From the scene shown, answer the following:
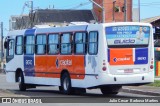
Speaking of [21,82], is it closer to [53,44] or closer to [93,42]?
[53,44]

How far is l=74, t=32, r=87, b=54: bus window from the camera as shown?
72.8 feet

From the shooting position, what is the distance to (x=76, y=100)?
20.6 metres

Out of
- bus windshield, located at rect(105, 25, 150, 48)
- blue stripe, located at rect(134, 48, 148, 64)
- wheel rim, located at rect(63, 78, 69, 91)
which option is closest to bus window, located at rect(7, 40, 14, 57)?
wheel rim, located at rect(63, 78, 69, 91)

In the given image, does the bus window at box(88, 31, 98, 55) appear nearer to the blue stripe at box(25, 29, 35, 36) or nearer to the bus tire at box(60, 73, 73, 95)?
the bus tire at box(60, 73, 73, 95)

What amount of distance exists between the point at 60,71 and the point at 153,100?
5574 mm

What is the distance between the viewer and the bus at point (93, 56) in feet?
68.5

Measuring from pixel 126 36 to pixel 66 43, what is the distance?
338 centimetres

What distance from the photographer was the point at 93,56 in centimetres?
2134

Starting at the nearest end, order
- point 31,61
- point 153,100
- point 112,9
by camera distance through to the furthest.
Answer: point 153,100
point 31,61
point 112,9

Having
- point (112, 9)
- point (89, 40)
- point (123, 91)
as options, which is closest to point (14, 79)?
point (123, 91)

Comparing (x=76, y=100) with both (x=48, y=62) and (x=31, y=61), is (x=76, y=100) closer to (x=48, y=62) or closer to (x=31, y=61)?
(x=48, y=62)

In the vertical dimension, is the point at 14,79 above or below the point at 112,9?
below

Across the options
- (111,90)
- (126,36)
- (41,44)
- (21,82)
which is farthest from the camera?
(21,82)

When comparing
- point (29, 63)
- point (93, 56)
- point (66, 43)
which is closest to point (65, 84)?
point (66, 43)
